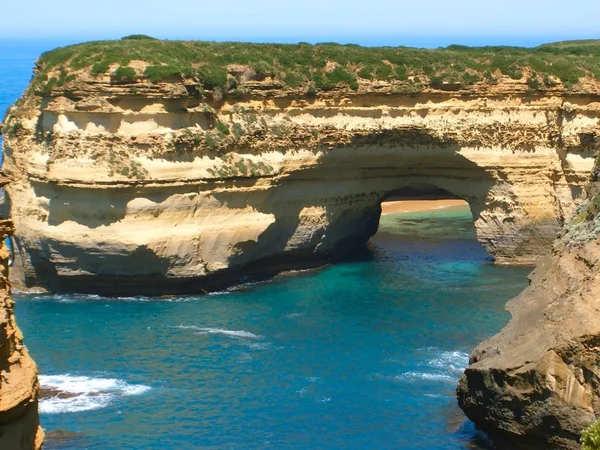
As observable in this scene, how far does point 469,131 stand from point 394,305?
1063 cm

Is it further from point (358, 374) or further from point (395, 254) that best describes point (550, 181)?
point (358, 374)

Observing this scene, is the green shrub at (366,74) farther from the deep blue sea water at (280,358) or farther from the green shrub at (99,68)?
the green shrub at (99,68)

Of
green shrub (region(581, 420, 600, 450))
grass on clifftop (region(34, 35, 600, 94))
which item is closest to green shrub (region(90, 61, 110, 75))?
grass on clifftop (region(34, 35, 600, 94))

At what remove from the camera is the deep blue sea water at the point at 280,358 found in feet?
110

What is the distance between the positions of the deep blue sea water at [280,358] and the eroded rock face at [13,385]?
33.9ft

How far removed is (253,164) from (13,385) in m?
29.6

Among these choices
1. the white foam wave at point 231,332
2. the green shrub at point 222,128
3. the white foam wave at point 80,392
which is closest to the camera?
the white foam wave at point 80,392

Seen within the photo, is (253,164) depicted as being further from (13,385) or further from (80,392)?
(13,385)

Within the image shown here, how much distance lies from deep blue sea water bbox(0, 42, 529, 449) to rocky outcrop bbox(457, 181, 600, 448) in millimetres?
2628

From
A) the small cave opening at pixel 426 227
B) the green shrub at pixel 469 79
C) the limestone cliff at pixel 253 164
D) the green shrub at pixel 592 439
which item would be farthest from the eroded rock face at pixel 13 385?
the small cave opening at pixel 426 227

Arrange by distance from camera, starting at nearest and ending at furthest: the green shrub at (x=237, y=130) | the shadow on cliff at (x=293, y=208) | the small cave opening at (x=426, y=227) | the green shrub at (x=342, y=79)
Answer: the shadow on cliff at (x=293, y=208) → the green shrub at (x=237, y=130) → the green shrub at (x=342, y=79) → the small cave opening at (x=426, y=227)

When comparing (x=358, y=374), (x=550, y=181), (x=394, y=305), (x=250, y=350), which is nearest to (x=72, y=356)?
(x=250, y=350)

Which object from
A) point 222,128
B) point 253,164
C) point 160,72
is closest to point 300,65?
point 222,128

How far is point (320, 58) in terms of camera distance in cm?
5256
